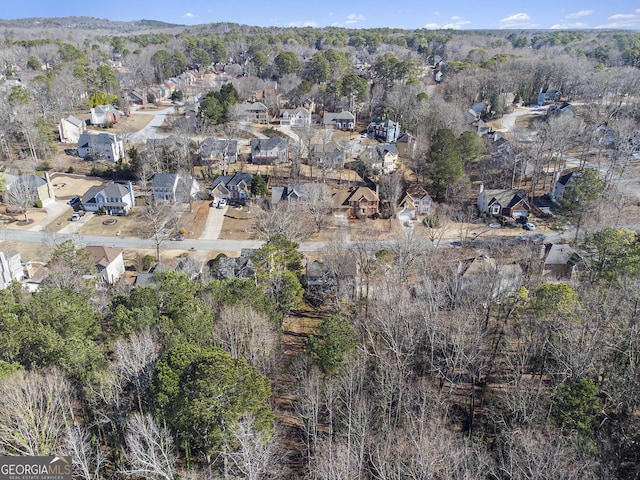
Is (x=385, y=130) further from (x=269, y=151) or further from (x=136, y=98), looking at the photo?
(x=136, y=98)

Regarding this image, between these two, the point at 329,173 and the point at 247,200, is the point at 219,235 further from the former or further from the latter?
the point at 329,173

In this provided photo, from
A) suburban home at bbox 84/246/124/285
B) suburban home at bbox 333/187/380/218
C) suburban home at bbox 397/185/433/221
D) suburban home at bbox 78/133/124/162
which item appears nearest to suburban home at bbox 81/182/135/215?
suburban home at bbox 84/246/124/285

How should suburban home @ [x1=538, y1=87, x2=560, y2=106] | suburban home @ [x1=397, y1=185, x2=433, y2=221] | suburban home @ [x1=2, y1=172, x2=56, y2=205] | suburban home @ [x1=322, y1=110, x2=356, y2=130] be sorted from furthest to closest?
suburban home @ [x1=538, y1=87, x2=560, y2=106]
suburban home @ [x1=322, y1=110, x2=356, y2=130]
suburban home @ [x1=397, y1=185, x2=433, y2=221]
suburban home @ [x1=2, y1=172, x2=56, y2=205]

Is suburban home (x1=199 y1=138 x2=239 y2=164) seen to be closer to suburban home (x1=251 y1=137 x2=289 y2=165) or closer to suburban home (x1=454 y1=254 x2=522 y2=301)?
suburban home (x1=251 y1=137 x2=289 y2=165)

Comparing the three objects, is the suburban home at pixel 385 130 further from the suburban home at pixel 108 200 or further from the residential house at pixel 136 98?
the residential house at pixel 136 98

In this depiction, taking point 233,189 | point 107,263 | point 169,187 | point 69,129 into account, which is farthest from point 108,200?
point 69,129

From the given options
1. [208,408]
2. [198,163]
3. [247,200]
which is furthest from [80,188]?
[208,408]
